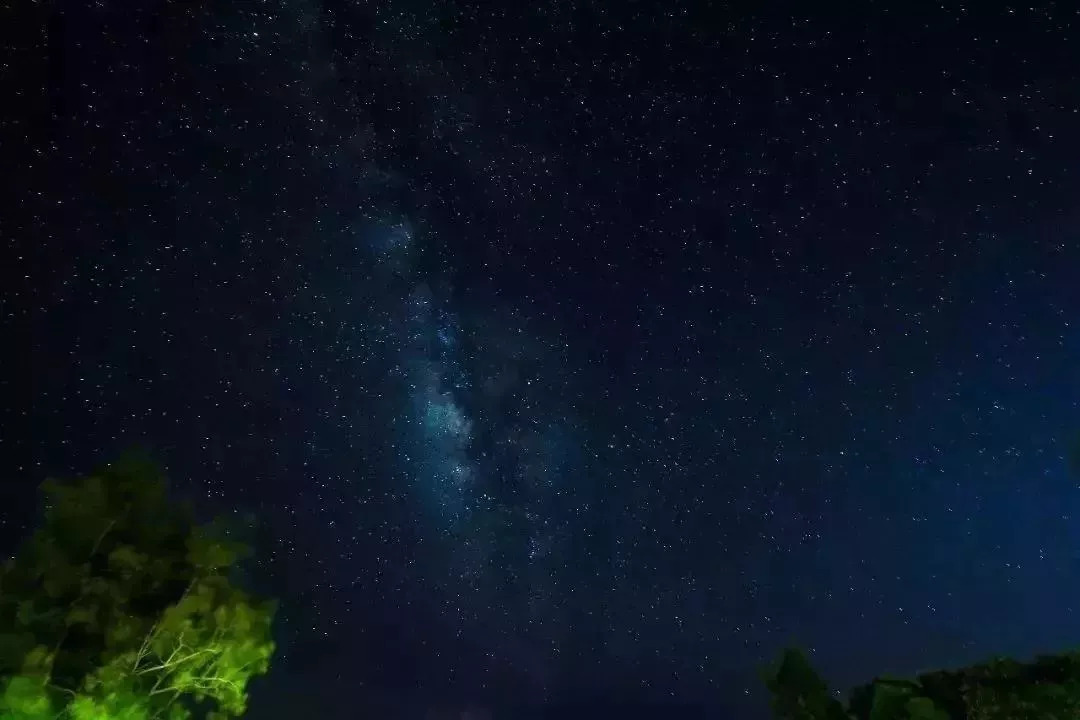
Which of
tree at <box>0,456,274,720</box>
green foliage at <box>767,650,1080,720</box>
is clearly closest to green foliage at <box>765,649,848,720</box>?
green foliage at <box>767,650,1080,720</box>

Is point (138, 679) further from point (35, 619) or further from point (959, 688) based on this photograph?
point (959, 688)

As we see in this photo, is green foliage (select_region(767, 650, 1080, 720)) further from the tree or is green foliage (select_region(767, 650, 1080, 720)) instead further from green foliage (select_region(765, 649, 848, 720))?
the tree

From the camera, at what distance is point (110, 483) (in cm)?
669

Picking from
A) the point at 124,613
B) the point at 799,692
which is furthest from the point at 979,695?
the point at 124,613

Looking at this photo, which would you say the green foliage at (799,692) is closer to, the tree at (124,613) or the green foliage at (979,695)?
the green foliage at (979,695)

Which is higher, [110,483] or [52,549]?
[110,483]

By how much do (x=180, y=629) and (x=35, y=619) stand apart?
1092 mm

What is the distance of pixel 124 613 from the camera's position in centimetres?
642

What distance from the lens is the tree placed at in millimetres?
5941

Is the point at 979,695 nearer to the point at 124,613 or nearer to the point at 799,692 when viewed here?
the point at 799,692

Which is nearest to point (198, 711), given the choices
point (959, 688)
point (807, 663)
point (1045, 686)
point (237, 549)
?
point (237, 549)

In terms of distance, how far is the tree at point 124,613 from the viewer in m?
5.94

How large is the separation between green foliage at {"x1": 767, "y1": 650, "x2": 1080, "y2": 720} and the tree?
654 cm

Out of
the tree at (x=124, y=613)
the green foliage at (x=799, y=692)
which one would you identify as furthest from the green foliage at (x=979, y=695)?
the tree at (x=124, y=613)
